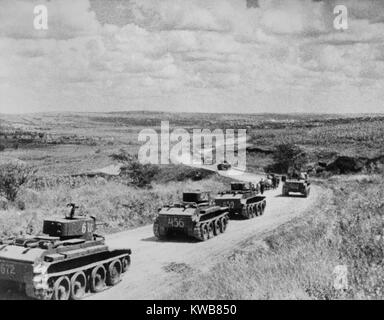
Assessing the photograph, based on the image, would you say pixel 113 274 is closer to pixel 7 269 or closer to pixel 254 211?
pixel 7 269

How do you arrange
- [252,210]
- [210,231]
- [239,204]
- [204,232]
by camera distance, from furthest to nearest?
[252,210]
[239,204]
[210,231]
[204,232]

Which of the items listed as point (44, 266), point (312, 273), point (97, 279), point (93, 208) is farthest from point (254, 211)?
point (44, 266)

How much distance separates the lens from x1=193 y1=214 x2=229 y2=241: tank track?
1831 cm

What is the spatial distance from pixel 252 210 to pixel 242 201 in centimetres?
134

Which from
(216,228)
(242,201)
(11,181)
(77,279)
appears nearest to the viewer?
(77,279)

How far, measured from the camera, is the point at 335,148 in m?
68.7

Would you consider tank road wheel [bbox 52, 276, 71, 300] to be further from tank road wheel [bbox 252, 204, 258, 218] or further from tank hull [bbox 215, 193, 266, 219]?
tank road wheel [bbox 252, 204, 258, 218]

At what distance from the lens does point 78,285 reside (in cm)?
1184

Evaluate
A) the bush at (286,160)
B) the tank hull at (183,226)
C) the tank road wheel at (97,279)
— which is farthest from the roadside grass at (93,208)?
the bush at (286,160)

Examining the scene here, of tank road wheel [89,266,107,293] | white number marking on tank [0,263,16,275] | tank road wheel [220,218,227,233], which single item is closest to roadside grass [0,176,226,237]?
tank road wheel [220,218,227,233]

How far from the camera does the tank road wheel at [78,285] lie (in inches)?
455

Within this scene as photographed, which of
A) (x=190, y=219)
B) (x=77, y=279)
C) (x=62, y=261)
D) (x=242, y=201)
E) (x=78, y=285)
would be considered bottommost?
(x=242, y=201)

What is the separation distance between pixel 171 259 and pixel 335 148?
57286 mm

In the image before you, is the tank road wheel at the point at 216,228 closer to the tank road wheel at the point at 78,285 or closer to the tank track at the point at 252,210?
the tank track at the point at 252,210
